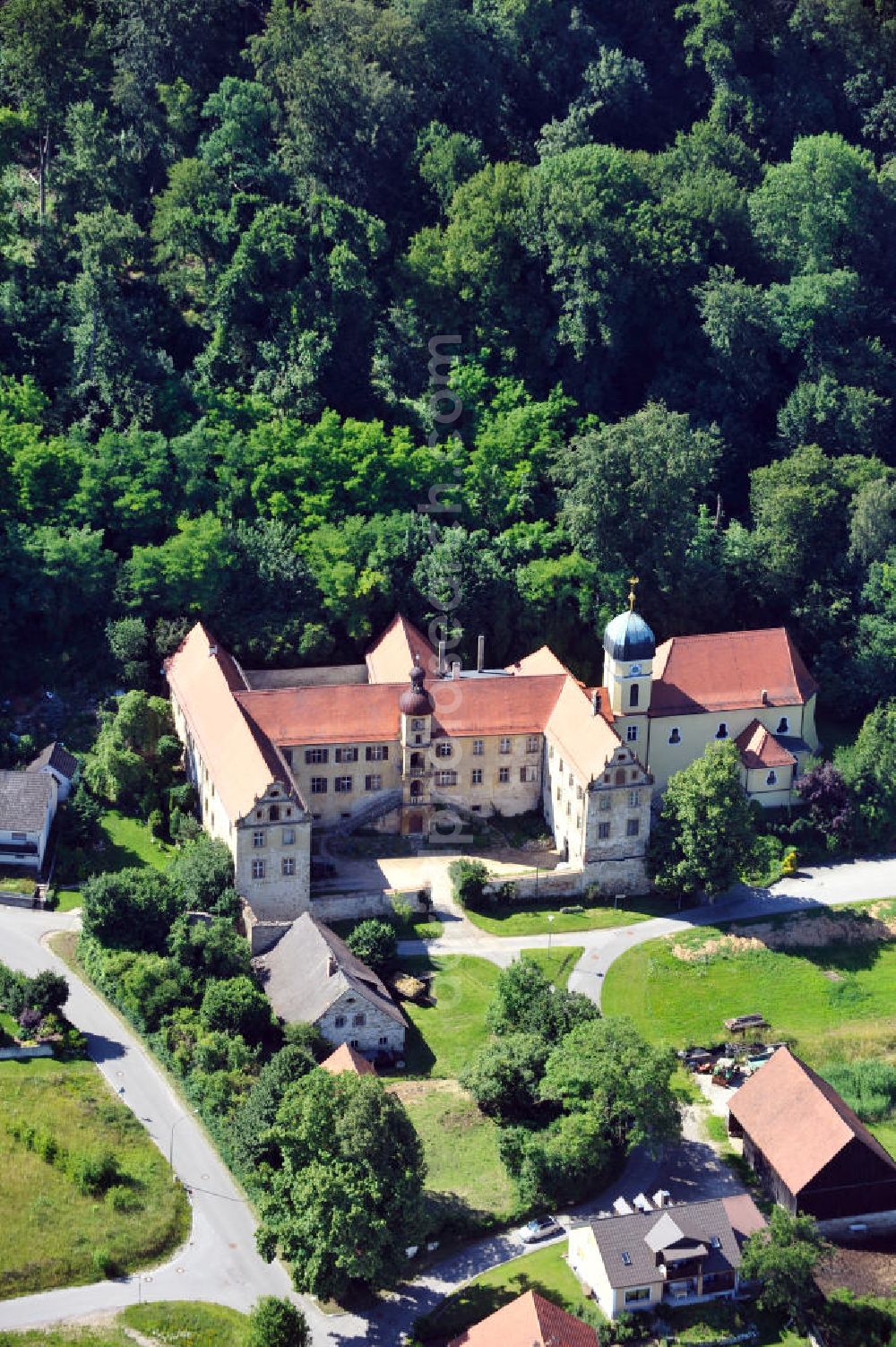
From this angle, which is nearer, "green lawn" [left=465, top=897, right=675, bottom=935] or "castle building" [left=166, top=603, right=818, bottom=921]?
"castle building" [left=166, top=603, right=818, bottom=921]

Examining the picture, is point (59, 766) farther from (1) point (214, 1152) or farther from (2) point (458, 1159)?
(2) point (458, 1159)

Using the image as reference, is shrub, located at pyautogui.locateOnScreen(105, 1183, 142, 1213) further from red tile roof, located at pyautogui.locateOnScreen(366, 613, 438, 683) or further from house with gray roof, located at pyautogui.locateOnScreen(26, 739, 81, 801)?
red tile roof, located at pyautogui.locateOnScreen(366, 613, 438, 683)

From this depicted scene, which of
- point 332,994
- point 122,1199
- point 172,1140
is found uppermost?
point 332,994

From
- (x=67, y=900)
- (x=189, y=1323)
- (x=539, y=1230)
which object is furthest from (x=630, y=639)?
(x=189, y=1323)

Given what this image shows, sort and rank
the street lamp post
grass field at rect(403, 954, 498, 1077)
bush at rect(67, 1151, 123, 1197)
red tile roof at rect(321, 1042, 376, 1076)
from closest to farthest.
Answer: bush at rect(67, 1151, 123, 1197)
the street lamp post
red tile roof at rect(321, 1042, 376, 1076)
grass field at rect(403, 954, 498, 1077)

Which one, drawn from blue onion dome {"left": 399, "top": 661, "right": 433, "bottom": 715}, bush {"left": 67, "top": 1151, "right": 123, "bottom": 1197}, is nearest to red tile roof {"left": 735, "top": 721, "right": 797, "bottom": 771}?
blue onion dome {"left": 399, "top": 661, "right": 433, "bottom": 715}

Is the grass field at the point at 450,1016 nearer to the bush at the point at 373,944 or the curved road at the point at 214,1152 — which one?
the curved road at the point at 214,1152
